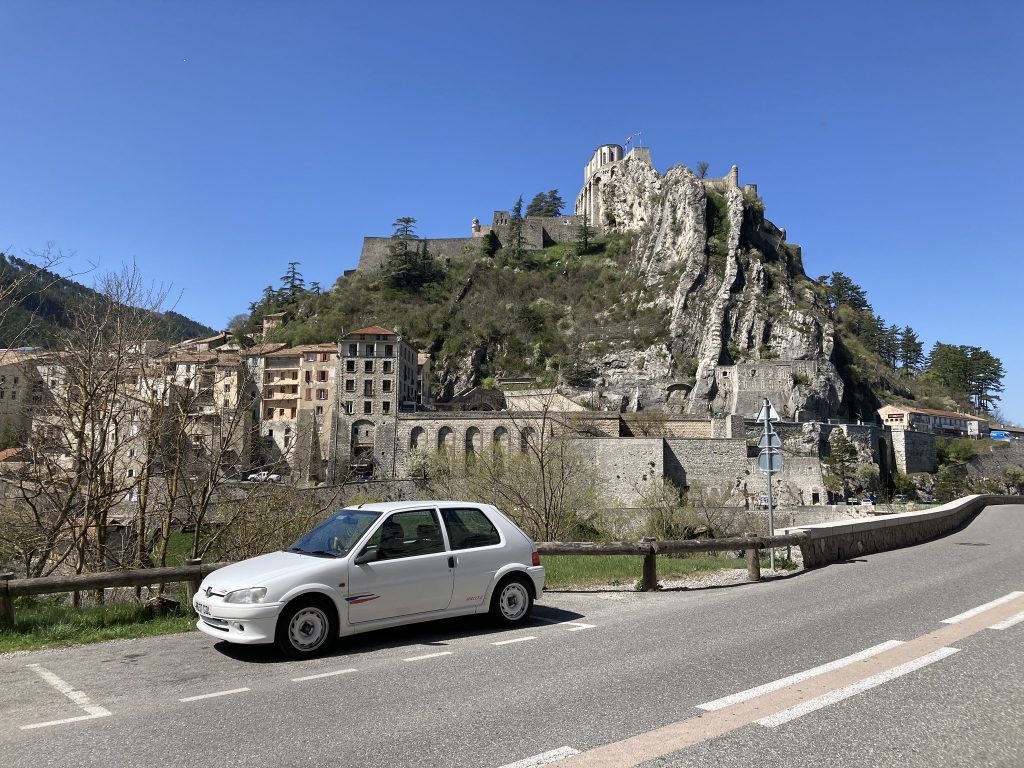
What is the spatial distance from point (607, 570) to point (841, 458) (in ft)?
172

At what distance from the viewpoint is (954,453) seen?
6825cm

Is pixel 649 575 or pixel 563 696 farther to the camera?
pixel 649 575

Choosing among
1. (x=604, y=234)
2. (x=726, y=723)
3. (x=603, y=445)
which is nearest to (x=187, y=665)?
(x=726, y=723)

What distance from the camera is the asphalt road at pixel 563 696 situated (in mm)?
3850

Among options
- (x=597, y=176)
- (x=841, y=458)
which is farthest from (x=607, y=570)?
(x=597, y=176)

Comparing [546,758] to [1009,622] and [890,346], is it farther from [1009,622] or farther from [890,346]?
[890,346]

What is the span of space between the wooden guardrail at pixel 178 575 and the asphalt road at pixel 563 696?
2.88 ft

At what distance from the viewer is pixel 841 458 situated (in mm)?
56156

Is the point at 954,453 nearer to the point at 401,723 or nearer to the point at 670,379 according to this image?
the point at 670,379

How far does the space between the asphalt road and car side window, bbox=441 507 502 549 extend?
1.02 meters

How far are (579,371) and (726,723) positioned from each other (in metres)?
74.1

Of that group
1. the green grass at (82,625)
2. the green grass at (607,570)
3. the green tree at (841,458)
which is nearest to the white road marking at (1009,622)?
the green grass at (607,570)

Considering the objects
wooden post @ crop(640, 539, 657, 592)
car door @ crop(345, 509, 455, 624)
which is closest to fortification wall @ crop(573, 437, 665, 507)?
wooden post @ crop(640, 539, 657, 592)

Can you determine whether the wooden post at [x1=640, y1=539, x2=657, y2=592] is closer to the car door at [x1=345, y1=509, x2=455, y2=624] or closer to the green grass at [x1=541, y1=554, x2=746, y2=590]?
the green grass at [x1=541, y1=554, x2=746, y2=590]
